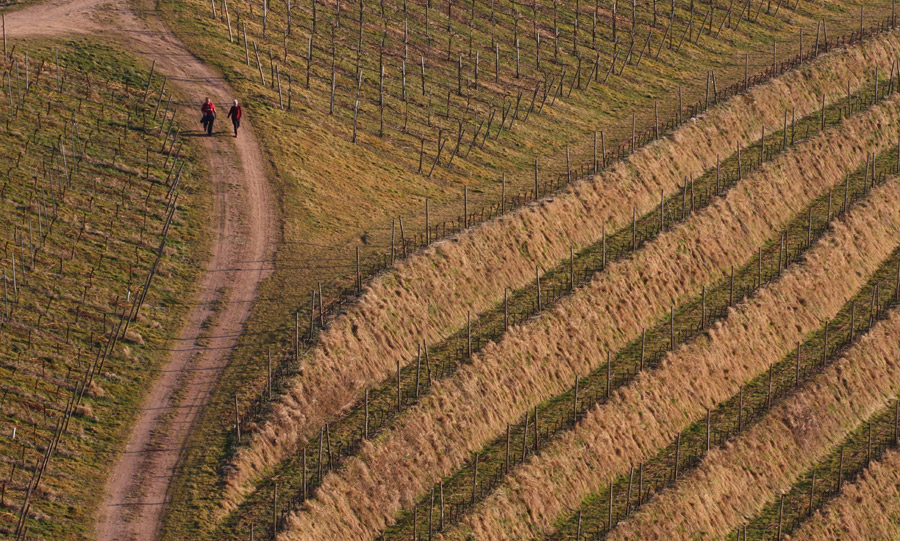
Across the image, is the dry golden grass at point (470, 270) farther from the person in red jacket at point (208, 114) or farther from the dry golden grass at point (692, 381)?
the person in red jacket at point (208, 114)

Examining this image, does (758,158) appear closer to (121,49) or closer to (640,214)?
(640,214)

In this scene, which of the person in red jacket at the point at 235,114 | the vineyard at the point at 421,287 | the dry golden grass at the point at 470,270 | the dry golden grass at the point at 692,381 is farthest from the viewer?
the person in red jacket at the point at 235,114

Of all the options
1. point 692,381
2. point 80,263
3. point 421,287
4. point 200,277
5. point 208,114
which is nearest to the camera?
point 80,263

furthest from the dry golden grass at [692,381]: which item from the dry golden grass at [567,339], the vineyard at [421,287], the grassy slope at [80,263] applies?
the grassy slope at [80,263]

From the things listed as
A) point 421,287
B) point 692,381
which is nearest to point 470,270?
point 421,287

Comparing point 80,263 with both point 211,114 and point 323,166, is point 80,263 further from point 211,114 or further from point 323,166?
point 323,166

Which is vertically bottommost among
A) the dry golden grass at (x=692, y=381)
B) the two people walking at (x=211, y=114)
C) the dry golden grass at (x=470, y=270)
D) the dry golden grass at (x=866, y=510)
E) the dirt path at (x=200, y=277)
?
the dry golden grass at (x=866, y=510)

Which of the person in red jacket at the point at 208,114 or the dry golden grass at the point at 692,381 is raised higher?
the person in red jacket at the point at 208,114

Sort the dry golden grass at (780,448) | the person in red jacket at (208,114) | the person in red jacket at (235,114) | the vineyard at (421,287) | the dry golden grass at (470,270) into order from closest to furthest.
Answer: the vineyard at (421,287)
the dry golden grass at (470,270)
the dry golden grass at (780,448)
the person in red jacket at (208,114)
the person in red jacket at (235,114)
